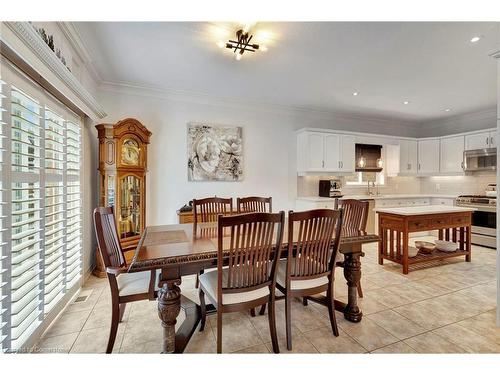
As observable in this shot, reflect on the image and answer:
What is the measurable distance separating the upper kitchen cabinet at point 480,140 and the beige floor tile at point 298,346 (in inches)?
212

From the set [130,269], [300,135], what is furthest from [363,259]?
[130,269]

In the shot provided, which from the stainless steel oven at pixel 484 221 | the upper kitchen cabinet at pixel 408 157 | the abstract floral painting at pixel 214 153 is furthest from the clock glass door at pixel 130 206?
the stainless steel oven at pixel 484 221

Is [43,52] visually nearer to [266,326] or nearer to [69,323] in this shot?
[69,323]

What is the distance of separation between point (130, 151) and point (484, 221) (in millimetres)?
6119

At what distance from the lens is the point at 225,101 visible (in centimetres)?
420

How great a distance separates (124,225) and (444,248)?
15.2 ft

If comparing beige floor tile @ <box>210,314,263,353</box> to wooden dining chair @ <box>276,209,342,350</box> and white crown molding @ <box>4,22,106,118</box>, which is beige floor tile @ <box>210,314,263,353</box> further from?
white crown molding @ <box>4,22,106,118</box>

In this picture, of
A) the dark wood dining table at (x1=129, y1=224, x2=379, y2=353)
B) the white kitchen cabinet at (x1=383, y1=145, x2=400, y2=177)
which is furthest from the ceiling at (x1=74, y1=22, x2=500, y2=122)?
the dark wood dining table at (x1=129, y1=224, x2=379, y2=353)

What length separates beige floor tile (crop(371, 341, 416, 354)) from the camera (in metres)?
1.68

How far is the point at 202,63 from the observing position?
9.55 feet

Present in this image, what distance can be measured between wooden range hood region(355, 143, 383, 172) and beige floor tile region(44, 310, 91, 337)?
514cm

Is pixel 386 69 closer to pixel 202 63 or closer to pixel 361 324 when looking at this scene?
pixel 202 63

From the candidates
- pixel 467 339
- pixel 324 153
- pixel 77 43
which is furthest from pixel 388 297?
pixel 77 43

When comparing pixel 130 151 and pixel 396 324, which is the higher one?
pixel 130 151
